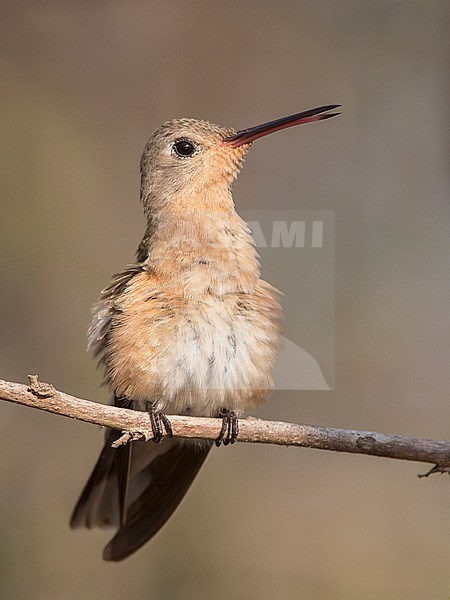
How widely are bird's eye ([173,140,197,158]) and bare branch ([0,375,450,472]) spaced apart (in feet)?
1.79

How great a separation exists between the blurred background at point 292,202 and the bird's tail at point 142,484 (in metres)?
0.16

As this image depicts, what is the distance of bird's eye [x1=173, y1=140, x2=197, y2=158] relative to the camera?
1534 millimetres

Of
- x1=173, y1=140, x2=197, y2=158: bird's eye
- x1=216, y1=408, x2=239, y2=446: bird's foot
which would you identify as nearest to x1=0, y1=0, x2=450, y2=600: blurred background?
x1=173, y1=140, x2=197, y2=158: bird's eye

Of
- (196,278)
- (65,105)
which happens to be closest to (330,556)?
(196,278)

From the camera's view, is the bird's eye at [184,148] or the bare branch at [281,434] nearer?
the bare branch at [281,434]

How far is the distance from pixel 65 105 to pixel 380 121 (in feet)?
2.64

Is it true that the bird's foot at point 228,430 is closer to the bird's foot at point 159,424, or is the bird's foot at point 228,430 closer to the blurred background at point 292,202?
the bird's foot at point 159,424

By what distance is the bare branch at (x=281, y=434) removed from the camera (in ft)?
3.83

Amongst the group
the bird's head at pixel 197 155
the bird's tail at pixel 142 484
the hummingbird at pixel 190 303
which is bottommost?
the bird's tail at pixel 142 484

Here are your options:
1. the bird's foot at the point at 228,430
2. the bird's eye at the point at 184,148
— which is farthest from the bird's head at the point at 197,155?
the bird's foot at the point at 228,430

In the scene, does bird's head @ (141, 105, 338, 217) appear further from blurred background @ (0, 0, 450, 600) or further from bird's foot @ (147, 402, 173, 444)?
bird's foot @ (147, 402, 173, 444)

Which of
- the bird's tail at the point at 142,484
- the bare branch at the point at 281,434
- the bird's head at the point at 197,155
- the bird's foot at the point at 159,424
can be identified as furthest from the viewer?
the bird's tail at the point at 142,484

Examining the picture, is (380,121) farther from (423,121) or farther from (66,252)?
(66,252)

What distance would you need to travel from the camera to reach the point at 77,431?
2.01 meters
